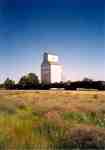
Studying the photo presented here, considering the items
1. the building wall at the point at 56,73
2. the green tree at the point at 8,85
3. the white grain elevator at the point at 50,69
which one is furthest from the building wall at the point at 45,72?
the green tree at the point at 8,85

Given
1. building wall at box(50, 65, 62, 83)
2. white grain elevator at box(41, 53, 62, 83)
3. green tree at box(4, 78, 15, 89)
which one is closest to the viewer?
green tree at box(4, 78, 15, 89)

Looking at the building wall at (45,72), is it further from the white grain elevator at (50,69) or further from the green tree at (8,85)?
the green tree at (8,85)

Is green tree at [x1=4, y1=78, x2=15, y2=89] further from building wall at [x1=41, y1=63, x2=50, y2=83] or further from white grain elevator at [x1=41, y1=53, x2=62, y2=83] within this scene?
building wall at [x1=41, y1=63, x2=50, y2=83]

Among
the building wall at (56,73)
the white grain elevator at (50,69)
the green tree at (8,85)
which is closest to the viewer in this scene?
Answer: the green tree at (8,85)

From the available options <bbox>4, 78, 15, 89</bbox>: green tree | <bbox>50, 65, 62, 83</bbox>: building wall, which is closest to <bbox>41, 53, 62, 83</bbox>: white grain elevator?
<bbox>50, 65, 62, 83</bbox>: building wall

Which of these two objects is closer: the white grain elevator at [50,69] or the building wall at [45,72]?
the white grain elevator at [50,69]

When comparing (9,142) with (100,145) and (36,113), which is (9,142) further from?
(36,113)

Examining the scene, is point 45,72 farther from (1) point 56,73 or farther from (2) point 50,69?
(1) point 56,73

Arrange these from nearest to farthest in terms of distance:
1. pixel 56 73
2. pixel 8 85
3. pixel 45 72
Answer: pixel 8 85, pixel 56 73, pixel 45 72

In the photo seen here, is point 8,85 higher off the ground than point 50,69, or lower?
lower

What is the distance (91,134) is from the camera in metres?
4.46

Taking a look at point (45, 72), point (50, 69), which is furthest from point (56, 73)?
point (45, 72)

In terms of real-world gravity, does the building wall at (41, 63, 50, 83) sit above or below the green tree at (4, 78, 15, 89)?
above

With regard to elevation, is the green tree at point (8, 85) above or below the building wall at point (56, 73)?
below
